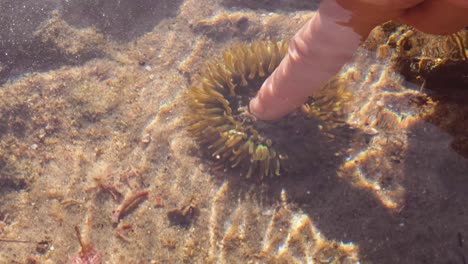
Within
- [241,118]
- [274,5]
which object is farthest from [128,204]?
[274,5]

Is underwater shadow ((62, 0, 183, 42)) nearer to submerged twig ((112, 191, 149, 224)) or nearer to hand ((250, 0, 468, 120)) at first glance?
submerged twig ((112, 191, 149, 224))

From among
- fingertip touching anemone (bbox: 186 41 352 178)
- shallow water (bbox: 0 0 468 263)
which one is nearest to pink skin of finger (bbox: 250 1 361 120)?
fingertip touching anemone (bbox: 186 41 352 178)

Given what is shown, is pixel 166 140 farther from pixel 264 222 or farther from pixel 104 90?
pixel 264 222

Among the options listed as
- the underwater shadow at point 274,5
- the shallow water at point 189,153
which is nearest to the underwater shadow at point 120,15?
the shallow water at point 189,153

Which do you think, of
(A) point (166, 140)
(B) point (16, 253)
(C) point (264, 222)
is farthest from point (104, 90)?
(C) point (264, 222)

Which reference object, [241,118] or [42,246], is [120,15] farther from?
[42,246]

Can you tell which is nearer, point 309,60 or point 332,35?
point 332,35
